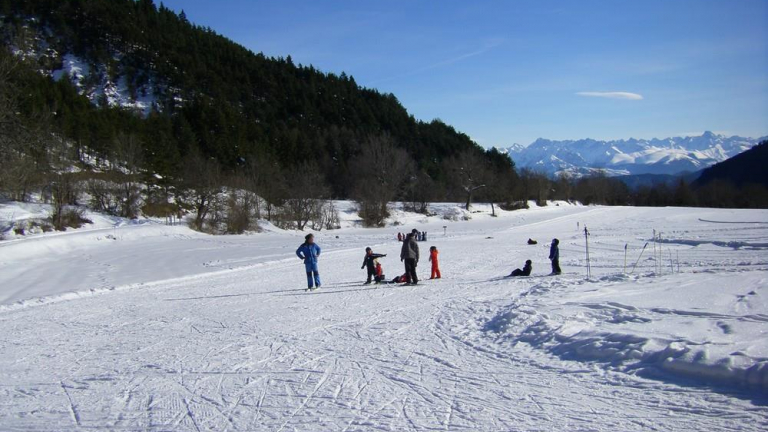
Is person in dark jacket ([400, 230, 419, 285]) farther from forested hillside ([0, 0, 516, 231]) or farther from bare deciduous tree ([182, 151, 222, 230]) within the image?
forested hillside ([0, 0, 516, 231])

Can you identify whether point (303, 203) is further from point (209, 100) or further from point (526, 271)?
point (209, 100)

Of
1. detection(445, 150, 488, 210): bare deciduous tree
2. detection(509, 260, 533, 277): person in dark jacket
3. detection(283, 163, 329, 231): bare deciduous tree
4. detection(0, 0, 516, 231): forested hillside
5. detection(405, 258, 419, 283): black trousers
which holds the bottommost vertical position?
detection(509, 260, 533, 277): person in dark jacket

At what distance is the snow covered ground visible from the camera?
565 cm

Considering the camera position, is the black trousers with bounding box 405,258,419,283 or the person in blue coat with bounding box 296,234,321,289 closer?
the person in blue coat with bounding box 296,234,321,289

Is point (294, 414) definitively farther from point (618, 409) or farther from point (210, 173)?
point (210, 173)

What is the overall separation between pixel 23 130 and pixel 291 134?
58.5 meters

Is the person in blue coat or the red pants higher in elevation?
the person in blue coat

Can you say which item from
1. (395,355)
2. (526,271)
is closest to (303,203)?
(526,271)

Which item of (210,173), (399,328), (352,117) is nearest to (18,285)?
(399,328)

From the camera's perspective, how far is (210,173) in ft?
151

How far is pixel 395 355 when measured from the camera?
8156mm

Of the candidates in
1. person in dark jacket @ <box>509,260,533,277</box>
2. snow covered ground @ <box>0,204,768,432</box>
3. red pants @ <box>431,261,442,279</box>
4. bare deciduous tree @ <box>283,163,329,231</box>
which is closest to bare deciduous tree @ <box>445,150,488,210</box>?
bare deciduous tree @ <box>283,163,329,231</box>

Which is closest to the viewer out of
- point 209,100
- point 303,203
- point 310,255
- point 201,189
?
point 310,255

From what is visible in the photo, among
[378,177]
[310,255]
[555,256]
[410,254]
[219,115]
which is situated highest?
[219,115]
